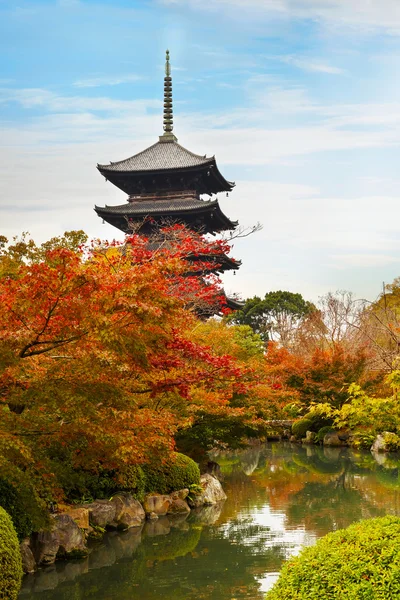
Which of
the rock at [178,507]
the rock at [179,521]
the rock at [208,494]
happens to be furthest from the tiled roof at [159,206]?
the rock at [179,521]

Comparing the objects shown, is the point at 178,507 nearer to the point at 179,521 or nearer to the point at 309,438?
the point at 179,521

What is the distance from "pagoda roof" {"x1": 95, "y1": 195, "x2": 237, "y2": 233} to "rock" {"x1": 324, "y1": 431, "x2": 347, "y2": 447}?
10.3 m

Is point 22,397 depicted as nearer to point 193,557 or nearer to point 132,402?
point 132,402

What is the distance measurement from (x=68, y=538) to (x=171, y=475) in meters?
4.34

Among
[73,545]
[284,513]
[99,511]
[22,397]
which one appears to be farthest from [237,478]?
[22,397]

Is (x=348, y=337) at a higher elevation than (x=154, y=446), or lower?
higher

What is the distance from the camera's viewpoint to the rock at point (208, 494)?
15461mm

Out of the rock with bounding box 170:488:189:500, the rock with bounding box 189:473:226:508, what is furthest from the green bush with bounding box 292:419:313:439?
the rock with bounding box 170:488:189:500

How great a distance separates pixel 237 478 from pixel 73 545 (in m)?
10.4

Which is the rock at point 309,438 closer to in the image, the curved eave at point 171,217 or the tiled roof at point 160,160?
the curved eave at point 171,217

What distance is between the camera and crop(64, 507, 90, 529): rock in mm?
11617

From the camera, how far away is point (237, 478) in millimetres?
20875

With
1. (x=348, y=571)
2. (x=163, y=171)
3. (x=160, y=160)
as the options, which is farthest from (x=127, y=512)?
(x=160, y=160)

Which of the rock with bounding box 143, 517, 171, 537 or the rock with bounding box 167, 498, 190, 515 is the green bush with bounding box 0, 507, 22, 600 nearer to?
the rock with bounding box 143, 517, 171, 537
